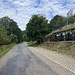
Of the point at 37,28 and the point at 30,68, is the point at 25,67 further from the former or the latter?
the point at 37,28

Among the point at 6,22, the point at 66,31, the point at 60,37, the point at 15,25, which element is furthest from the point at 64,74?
the point at 15,25

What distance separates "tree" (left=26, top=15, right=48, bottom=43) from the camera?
65812 mm

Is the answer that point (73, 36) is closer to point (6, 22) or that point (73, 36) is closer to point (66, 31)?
point (66, 31)

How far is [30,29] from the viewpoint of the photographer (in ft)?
221

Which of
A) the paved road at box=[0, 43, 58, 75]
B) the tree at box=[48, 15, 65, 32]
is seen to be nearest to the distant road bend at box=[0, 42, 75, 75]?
the paved road at box=[0, 43, 58, 75]

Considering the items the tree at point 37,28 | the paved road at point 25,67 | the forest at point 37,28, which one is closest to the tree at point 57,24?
the forest at point 37,28

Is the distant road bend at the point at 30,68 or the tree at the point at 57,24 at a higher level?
the tree at the point at 57,24

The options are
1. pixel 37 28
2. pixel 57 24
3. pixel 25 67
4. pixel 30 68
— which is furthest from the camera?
pixel 57 24

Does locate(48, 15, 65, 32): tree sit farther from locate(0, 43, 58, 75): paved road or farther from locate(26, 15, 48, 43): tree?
locate(0, 43, 58, 75): paved road

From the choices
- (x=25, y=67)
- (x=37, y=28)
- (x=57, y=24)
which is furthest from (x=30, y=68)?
(x=57, y=24)

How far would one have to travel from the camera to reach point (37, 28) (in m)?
66.4

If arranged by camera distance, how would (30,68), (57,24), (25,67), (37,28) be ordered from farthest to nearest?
(57,24) → (37,28) → (25,67) → (30,68)

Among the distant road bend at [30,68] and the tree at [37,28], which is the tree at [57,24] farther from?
the distant road bend at [30,68]

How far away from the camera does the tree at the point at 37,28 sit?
65.8m
